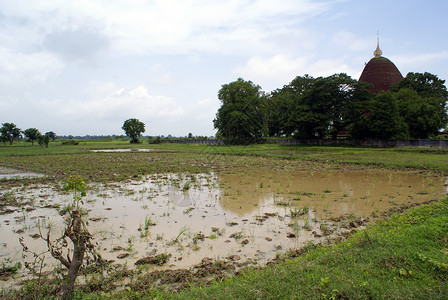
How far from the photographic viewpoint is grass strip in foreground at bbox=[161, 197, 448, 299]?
2.75 metres

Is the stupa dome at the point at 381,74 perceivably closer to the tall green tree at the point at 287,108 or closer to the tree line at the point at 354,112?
the tree line at the point at 354,112

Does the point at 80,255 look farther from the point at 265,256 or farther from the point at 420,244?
the point at 420,244

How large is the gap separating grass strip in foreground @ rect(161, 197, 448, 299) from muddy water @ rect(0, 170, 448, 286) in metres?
1.03

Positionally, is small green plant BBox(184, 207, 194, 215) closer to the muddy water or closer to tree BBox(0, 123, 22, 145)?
the muddy water

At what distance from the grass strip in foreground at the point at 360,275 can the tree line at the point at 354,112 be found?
30.3 meters

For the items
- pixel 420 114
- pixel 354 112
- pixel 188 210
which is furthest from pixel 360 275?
pixel 420 114

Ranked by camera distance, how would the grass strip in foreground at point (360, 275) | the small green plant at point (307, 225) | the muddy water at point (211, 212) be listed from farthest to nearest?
the small green plant at point (307, 225) < the muddy water at point (211, 212) < the grass strip in foreground at point (360, 275)

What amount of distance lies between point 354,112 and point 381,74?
52.9 feet

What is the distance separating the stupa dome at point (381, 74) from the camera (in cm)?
4234

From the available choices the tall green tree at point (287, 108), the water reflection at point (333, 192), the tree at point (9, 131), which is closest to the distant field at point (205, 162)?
the water reflection at point (333, 192)

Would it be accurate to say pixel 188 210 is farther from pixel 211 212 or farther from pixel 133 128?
pixel 133 128

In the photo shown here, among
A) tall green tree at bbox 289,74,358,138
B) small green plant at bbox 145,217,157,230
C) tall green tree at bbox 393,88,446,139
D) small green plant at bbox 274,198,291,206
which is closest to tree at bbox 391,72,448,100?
tall green tree at bbox 393,88,446,139

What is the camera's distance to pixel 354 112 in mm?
32375

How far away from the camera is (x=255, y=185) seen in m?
10.9
